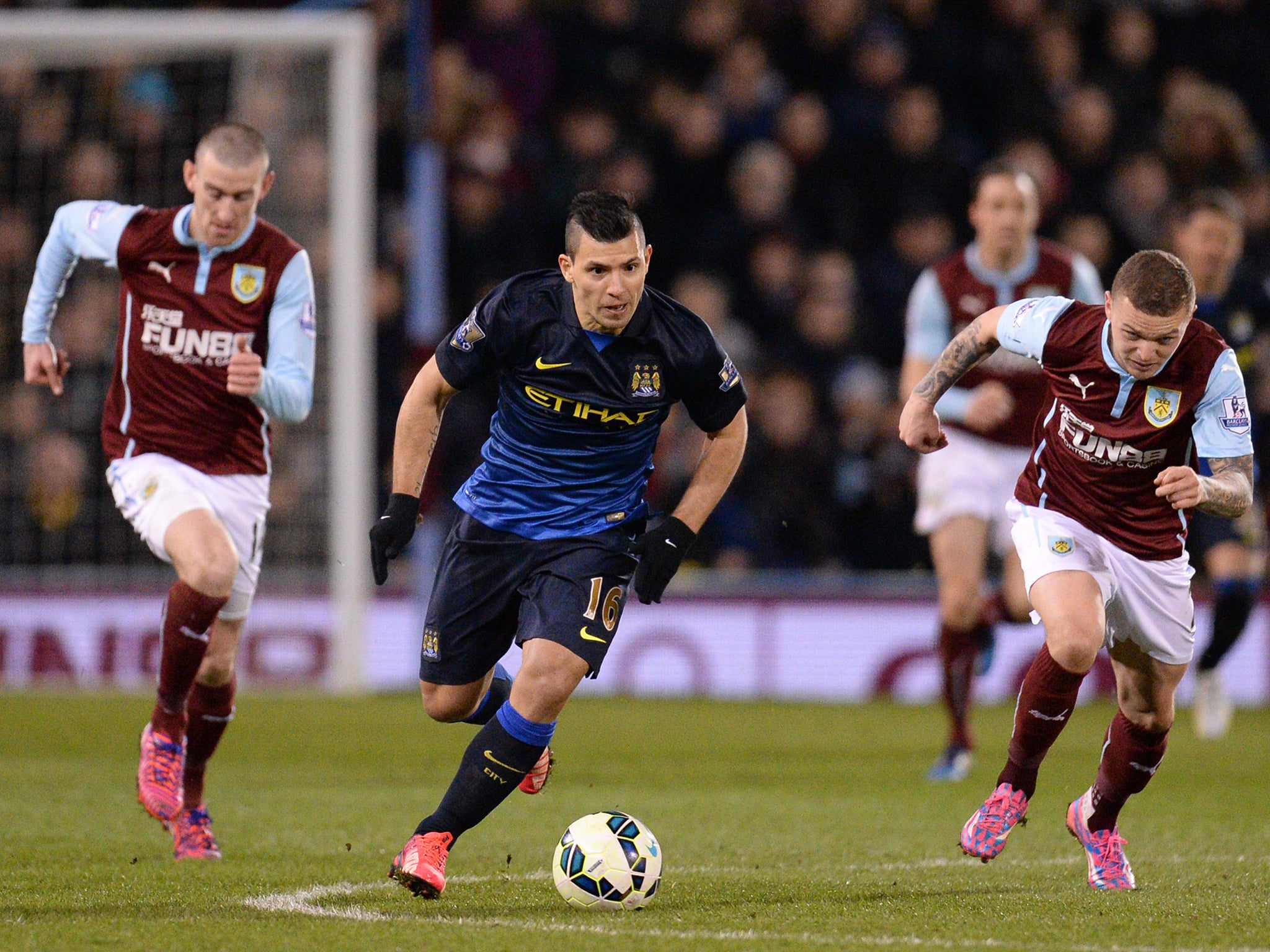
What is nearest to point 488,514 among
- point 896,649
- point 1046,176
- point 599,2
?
point 896,649

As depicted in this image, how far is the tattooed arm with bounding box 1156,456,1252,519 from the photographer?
491 centimetres

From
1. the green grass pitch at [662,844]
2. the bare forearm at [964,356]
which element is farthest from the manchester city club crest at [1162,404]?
the green grass pitch at [662,844]

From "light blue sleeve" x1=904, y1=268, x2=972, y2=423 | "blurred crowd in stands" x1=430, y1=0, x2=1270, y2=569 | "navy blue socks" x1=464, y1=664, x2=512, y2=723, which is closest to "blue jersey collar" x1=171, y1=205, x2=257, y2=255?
"navy blue socks" x1=464, y1=664, x2=512, y2=723

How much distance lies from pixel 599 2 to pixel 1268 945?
12.0 m

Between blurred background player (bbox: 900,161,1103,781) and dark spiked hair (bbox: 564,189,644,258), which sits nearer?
dark spiked hair (bbox: 564,189,644,258)

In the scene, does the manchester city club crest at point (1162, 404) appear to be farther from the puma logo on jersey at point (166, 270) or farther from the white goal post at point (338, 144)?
the white goal post at point (338, 144)

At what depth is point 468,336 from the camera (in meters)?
5.29

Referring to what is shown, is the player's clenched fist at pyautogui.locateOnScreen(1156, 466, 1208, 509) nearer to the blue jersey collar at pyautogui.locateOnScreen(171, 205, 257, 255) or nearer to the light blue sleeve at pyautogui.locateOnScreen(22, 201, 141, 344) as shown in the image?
the blue jersey collar at pyautogui.locateOnScreen(171, 205, 257, 255)

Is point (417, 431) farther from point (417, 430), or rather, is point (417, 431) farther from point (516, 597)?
point (516, 597)

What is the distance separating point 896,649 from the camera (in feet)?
41.2

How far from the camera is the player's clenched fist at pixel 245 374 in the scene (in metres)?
6.00

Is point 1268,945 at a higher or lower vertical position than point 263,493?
lower

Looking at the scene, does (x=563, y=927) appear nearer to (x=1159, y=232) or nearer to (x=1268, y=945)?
(x=1268, y=945)

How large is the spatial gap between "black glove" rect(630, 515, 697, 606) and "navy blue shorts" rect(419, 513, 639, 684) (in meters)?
0.11
